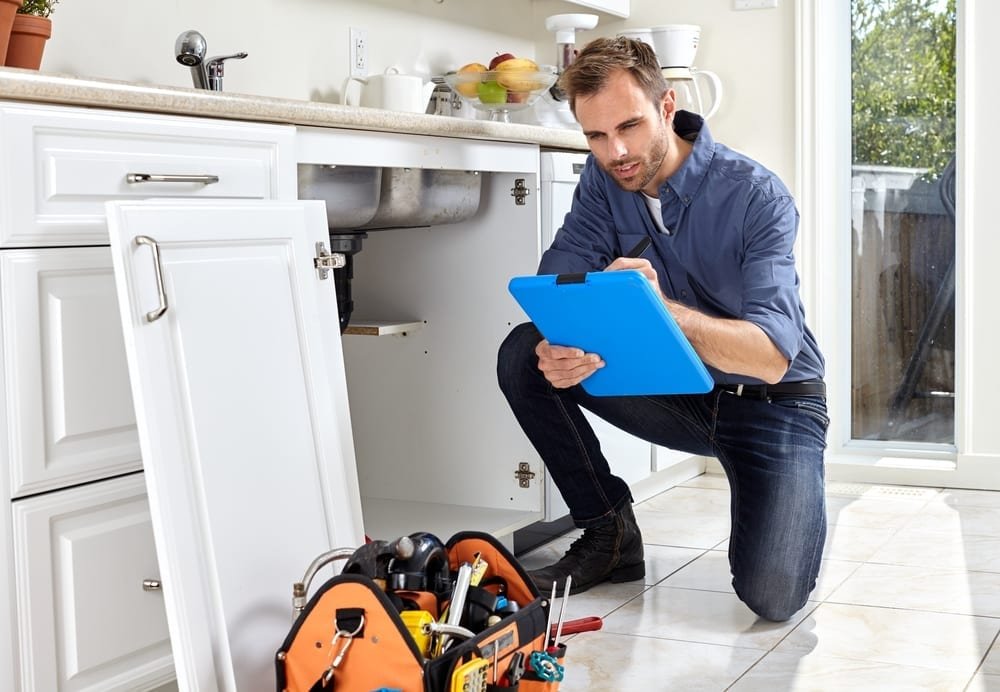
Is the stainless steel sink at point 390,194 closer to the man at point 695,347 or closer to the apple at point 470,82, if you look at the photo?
the man at point 695,347

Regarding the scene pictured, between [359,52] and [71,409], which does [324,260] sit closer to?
[71,409]

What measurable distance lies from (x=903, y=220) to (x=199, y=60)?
85.1 inches

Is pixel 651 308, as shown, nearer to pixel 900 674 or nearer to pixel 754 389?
pixel 754 389

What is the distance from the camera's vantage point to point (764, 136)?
345 cm

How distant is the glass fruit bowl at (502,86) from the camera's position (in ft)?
9.14

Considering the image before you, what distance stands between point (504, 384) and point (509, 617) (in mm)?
941

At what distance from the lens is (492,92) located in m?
2.81

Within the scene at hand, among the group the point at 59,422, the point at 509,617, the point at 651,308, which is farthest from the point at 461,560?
the point at 59,422

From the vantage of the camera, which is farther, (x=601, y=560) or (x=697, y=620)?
(x=601, y=560)

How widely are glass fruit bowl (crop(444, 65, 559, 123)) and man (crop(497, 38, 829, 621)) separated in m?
0.50

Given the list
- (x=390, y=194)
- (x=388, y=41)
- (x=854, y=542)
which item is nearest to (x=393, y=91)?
(x=388, y=41)

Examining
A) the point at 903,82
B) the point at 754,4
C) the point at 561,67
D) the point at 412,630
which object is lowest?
the point at 412,630

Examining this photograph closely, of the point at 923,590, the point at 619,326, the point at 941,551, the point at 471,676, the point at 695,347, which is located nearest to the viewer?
the point at 471,676

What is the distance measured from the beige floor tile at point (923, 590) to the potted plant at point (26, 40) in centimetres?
170
